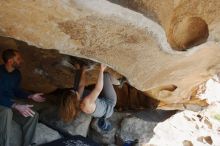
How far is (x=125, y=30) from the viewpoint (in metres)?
3.89

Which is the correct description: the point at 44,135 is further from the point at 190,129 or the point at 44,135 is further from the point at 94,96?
the point at 190,129

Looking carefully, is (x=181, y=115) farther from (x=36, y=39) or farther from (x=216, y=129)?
(x=36, y=39)

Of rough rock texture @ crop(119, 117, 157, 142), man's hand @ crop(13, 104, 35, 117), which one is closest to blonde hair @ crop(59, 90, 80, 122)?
man's hand @ crop(13, 104, 35, 117)

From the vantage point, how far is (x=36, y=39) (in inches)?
158

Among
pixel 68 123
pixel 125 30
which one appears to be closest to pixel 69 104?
pixel 68 123

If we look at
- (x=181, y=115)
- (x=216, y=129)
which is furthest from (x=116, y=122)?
(x=216, y=129)

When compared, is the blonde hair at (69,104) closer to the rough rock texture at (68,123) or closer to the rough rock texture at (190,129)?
the rough rock texture at (68,123)

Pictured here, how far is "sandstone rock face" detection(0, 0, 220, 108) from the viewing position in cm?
357

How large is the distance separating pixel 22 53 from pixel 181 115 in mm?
2975

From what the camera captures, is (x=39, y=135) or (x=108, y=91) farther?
(x=39, y=135)

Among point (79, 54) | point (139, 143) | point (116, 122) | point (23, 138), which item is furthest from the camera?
point (116, 122)

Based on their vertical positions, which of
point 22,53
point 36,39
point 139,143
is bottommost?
point 139,143

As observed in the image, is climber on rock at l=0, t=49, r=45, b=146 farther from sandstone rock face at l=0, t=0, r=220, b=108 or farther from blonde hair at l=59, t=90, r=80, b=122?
blonde hair at l=59, t=90, r=80, b=122

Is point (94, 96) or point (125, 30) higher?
point (125, 30)
